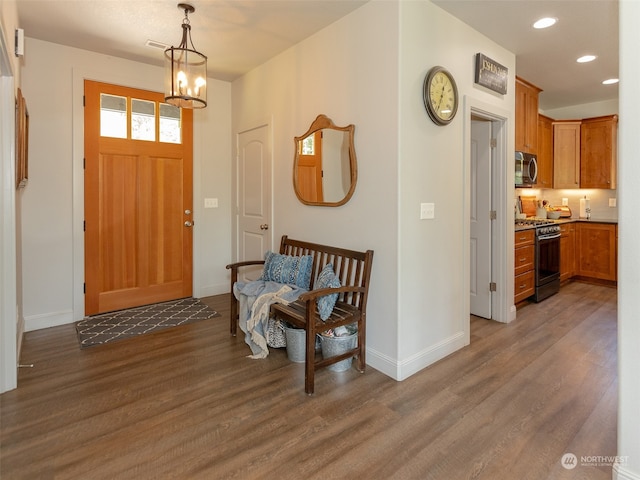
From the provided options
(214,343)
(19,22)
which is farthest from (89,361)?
(19,22)

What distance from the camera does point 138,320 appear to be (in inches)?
143

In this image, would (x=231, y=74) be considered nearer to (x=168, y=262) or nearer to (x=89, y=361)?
(x=168, y=262)

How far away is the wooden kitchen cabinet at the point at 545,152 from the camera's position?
17.2 feet

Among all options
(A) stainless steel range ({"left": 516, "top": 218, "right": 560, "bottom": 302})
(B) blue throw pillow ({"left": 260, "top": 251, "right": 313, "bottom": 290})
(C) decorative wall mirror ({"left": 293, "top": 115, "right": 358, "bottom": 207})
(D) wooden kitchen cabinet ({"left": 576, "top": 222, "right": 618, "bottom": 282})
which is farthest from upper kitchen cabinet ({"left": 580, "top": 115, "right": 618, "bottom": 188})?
(B) blue throw pillow ({"left": 260, "top": 251, "right": 313, "bottom": 290})

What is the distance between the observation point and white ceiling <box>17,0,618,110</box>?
8.89 feet

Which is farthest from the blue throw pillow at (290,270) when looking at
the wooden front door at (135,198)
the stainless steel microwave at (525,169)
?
the stainless steel microwave at (525,169)

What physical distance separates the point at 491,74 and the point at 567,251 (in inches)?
131

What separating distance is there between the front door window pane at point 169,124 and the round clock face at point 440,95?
9.48 ft

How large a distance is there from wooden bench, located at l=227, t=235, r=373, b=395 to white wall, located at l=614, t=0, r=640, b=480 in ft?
4.60

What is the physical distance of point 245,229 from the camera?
441 cm

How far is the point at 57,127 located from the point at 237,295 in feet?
7.78

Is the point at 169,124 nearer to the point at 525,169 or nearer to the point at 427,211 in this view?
the point at 427,211

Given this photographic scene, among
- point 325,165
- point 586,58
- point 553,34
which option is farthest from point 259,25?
point 586,58

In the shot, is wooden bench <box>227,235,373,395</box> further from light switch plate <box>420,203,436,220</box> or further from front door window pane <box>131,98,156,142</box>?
front door window pane <box>131,98,156,142</box>
